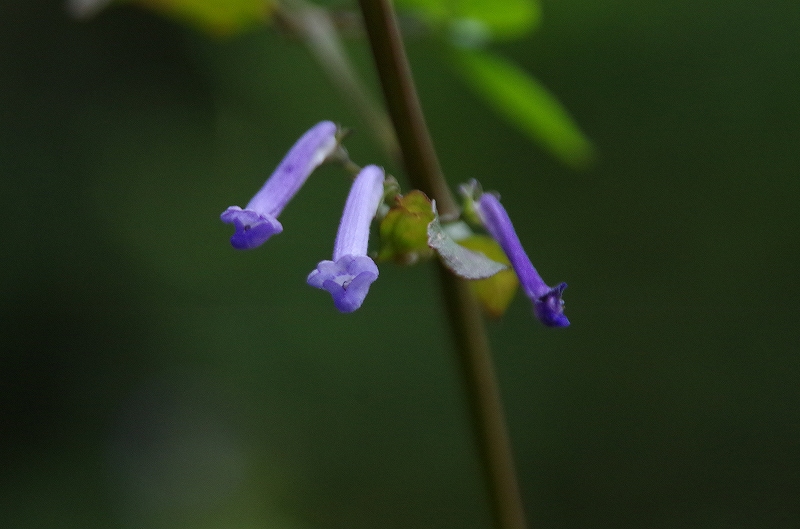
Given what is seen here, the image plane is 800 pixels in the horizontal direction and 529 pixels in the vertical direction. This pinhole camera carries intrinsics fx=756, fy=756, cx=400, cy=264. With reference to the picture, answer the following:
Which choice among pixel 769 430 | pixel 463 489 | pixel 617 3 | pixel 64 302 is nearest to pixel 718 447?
pixel 769 430

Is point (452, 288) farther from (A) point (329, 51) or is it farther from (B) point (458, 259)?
(A) point (329, 51)

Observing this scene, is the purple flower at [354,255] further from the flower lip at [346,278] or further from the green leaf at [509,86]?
the green leaf at [509,86]

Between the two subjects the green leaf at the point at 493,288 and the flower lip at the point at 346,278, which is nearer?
the flower lip at the point at 346,278

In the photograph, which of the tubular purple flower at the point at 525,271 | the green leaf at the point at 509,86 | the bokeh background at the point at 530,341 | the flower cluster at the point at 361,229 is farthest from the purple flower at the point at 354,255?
the bokeh background at the point at 530,341

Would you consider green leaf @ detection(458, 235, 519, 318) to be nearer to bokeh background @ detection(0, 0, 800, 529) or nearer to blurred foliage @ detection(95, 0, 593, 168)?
blurred foliage @ detection(95, 0, 593, 168)

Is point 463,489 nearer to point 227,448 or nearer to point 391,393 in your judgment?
point 391,393
